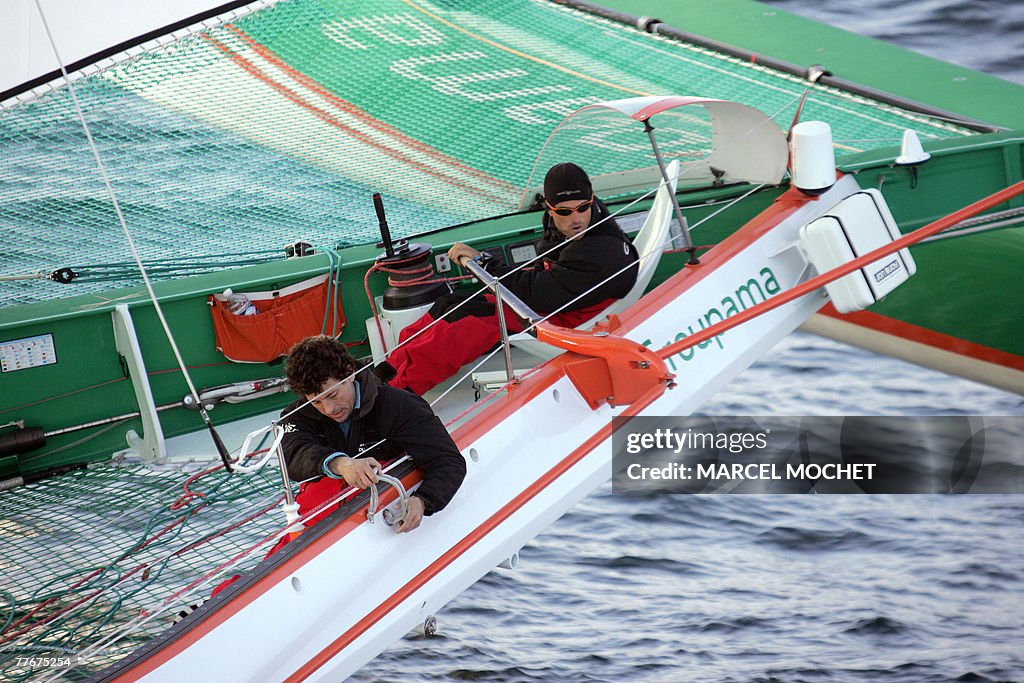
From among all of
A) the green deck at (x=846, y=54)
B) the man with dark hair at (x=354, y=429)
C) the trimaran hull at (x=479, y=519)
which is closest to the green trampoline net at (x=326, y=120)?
the green deck at (x=846, y=54)

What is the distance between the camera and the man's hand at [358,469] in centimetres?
259

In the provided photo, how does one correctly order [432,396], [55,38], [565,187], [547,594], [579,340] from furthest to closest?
[55,38] → [547,594] → [432,396] → [565,187] → [579,340]

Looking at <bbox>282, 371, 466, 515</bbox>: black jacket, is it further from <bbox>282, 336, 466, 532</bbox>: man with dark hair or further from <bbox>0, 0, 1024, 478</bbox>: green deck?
<bbox>0, 0, 1024, 478</bbox>: green deck

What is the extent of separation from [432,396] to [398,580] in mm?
989

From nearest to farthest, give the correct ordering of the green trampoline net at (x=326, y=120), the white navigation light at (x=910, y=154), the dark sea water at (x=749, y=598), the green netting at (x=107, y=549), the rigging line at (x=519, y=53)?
the green netting at (x=107, y=549), the dark sea water at (x=749, y=598), the white navigation light at (x=910, y=154), the green trampoline net at (x=326, y=120), the rigging line at (x=519, y=53)

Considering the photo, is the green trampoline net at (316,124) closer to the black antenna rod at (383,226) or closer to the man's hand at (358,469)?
the black antenna rod at (383,226)

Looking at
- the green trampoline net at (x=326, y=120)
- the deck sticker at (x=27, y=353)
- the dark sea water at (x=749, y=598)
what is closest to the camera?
the dark sea water at (x=749, y=598)

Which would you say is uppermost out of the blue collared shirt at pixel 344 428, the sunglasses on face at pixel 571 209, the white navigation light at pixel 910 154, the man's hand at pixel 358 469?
the white navigation light at pixel 910 154

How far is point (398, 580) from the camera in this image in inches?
108

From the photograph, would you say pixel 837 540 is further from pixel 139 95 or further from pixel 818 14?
pixel 818 14

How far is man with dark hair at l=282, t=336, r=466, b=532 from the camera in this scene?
261 cm

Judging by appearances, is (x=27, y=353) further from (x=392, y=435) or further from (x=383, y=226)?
(x=392, y=435)

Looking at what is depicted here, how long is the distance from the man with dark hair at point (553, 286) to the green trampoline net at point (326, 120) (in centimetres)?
110

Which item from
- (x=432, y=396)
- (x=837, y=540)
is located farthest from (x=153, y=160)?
(x=837, y=540)
